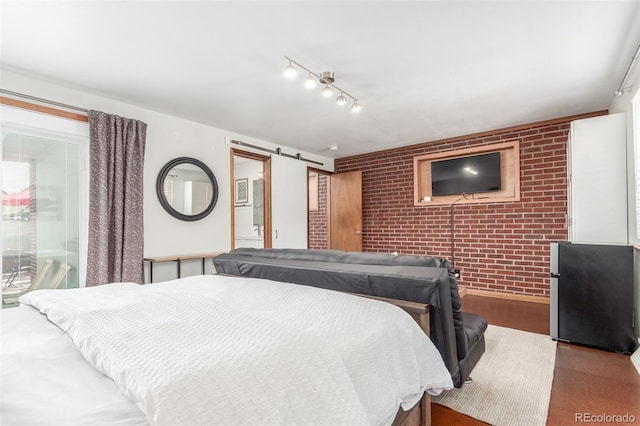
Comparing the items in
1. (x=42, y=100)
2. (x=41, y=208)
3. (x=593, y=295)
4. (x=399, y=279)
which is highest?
(x=42, y=100)

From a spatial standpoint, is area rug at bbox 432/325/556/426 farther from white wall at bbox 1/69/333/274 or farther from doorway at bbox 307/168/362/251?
doorway at bbox 307/168/362/251

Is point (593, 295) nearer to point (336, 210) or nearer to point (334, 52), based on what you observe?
point (334, 52)

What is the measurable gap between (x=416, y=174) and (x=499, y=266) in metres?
1.88

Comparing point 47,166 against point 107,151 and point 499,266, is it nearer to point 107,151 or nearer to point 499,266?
point 107,151

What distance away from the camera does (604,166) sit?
276 centimetres

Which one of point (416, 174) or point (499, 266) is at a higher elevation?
A: point (416, 174)

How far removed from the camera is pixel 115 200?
308 cm

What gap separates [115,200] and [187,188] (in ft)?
2.88

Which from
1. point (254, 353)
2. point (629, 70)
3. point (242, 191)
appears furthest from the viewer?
point (242, 191)

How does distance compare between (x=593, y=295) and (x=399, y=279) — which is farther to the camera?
(x=593, y=295)

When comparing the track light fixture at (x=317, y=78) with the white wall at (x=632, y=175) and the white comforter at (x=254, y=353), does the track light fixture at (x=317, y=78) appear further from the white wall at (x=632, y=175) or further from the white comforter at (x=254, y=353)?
the white wall at (x=632, y=175)

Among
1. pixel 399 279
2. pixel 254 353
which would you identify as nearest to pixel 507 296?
pixel 399 279

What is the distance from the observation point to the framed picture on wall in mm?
6492

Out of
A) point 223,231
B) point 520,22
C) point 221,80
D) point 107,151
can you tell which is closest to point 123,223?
point 107,151
